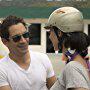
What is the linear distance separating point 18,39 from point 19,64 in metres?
0.25

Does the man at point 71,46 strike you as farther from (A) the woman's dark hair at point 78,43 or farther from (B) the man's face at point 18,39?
(B) the man's face at point 18,39

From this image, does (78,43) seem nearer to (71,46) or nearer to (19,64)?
(71,46)

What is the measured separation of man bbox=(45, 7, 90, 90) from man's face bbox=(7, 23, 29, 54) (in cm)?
25

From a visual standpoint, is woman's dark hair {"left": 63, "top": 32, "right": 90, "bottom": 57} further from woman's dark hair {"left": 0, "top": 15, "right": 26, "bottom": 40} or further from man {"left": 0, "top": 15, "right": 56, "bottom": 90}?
woman's dark hair {"left": 0, "top": 15, "right": 26, "bottom": 40}

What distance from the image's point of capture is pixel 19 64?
141 inches

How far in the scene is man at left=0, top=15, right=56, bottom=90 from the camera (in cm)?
349

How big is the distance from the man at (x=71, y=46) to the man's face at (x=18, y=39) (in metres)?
0.25

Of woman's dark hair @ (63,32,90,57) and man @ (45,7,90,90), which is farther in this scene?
woman's dark hair @ (63,32,90,57)

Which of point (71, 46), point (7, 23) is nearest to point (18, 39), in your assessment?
point (7, 23)

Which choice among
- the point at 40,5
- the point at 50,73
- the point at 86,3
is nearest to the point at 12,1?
the point at 40,5

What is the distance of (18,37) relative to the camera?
11.5 ft

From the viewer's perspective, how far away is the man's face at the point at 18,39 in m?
3.50

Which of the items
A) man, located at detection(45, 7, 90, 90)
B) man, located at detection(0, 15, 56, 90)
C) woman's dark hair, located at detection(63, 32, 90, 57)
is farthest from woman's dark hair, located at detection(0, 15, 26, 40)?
woman's dark hair, located at detection(63, 32, 90, 57)

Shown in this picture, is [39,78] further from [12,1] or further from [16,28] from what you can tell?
[12,1]
